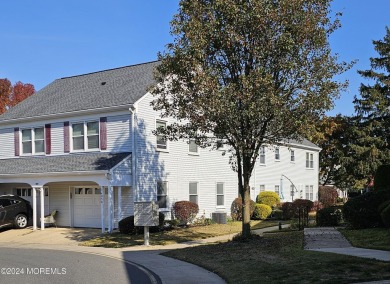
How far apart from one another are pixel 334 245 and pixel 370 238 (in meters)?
1.55

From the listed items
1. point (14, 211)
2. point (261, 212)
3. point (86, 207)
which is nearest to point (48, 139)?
point (14, 211)

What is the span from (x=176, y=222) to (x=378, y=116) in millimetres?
29470

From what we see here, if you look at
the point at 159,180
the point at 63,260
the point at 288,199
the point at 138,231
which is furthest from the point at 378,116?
the point at 63,260

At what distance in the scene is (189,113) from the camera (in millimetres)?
16078

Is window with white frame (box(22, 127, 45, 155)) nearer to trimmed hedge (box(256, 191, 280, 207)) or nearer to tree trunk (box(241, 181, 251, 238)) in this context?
tree trunk (box(241, 181, 251, 238))

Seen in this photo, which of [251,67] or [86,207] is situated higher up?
[251,67]

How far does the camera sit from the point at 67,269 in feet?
42.1

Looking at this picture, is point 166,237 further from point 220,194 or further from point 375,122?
point 375,122

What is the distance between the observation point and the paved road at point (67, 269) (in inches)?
440

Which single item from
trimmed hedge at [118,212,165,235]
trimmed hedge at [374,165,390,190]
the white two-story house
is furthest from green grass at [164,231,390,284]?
the white two-story house

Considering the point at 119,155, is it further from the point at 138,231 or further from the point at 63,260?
the point at 63,260

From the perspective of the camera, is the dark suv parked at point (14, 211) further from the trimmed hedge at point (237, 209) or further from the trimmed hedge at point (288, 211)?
the trimmed hedge at point (288, 211)

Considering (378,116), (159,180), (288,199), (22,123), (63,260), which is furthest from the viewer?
(378,116)

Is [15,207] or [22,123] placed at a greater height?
[22,123]
